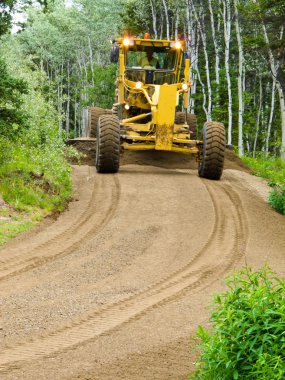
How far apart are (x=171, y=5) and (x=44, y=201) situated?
101ft

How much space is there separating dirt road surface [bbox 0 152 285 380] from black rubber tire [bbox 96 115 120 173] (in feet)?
1.17

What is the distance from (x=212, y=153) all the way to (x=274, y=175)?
3351 mm

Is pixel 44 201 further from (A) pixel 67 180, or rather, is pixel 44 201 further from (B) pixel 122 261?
(B) pixel 122 261

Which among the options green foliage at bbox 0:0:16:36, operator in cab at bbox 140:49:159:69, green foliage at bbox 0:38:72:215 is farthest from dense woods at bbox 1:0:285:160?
operator in cab at bbox 140:49:159:69

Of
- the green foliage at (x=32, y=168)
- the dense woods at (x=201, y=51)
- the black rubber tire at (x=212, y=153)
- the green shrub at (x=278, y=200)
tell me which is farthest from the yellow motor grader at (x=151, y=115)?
the dense woods at (x=201, y=51)

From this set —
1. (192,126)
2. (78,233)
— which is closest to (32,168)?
(78,233)

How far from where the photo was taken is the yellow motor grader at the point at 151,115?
18.6m

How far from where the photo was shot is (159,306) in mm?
8953

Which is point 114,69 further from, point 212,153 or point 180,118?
point 212,153

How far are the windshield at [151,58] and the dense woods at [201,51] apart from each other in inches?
119

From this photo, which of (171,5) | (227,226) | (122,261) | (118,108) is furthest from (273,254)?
(171,5)

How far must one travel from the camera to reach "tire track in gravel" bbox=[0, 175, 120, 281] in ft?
35.6

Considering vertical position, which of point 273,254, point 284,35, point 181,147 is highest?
point 284,35

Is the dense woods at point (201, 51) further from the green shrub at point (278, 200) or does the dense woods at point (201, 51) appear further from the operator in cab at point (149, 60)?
the green shrub at point (278, 200)
